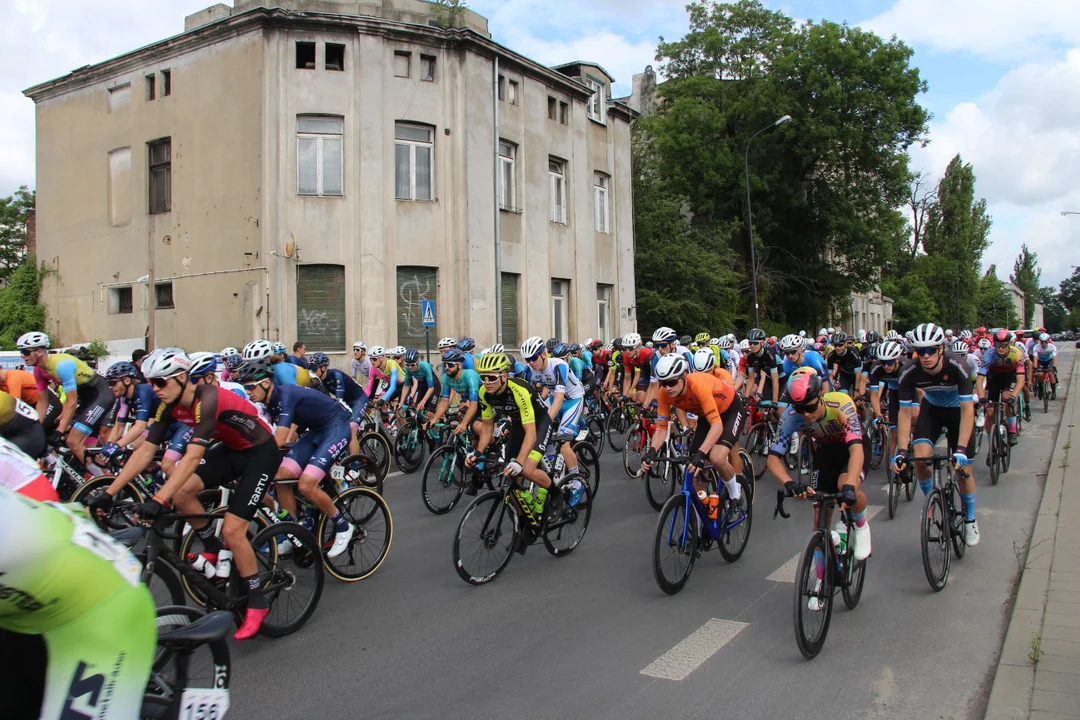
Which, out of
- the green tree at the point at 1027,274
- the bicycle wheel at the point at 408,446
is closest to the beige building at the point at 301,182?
the bicycle wheel at the point at 408,446

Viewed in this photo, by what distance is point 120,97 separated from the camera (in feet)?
75.9

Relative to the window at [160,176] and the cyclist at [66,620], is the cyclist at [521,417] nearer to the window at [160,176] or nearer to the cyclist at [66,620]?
the cyclist at [66,620]

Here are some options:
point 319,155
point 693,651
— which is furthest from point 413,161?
point 693,651

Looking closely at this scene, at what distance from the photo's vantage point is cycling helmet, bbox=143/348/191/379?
506 cm

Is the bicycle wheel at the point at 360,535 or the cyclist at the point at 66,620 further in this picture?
the bicycle wheel at the point at 360,535

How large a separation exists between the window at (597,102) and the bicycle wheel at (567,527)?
2300 centimetres

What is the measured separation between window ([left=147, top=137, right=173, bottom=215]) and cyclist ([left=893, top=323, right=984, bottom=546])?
802 inches

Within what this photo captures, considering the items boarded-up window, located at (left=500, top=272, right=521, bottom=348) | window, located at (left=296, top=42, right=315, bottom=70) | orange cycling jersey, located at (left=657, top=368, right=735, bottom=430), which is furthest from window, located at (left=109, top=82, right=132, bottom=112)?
orange cycling jersey, located at (left=657, top=368, right=735, bottom=430)

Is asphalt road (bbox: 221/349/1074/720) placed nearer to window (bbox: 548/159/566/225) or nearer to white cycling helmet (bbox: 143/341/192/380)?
white cycling helmet (bbox: 143/341/192/380)

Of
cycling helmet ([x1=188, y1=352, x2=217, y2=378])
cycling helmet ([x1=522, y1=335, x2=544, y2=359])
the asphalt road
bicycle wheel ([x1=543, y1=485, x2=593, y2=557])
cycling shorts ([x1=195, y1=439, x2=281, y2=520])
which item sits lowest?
the asphalt road

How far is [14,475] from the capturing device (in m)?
2.90

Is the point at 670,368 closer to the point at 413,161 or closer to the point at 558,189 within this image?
the point at 413,161

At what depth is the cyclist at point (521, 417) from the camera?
6.80 m

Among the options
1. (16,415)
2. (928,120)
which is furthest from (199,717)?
(928,120)
